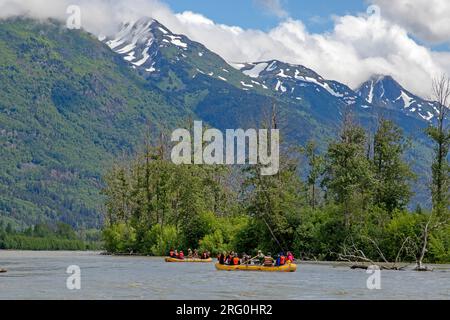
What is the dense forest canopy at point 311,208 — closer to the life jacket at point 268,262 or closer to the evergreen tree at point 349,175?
the evergreen tree at point 349,175

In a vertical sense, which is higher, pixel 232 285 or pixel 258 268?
pixel 232 285

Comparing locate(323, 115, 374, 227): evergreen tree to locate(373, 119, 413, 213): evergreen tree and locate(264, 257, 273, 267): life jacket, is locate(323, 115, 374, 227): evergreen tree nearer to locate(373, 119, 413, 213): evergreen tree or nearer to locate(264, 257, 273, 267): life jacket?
locate(373, 119, 413, 213): evergreen tree

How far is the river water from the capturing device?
50625mm

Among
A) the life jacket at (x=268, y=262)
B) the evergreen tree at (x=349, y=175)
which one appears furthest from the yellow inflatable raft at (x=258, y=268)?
the evergreen tree at (x=349, y=175)

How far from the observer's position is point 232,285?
5972 cm

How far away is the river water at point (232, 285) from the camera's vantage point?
166 feet

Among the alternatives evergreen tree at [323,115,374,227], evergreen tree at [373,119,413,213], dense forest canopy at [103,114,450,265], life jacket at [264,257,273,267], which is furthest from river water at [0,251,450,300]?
evergreen tree at [373,119,413,213]

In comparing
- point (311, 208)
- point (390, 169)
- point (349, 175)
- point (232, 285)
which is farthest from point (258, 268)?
point (390, 169)

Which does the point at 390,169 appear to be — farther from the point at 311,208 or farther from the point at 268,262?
the point at 268,262

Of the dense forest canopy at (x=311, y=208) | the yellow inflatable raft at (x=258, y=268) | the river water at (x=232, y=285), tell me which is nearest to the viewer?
the river water at (x=232, y=285)

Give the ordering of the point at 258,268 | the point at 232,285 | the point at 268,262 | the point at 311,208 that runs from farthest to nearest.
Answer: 1. the point at 311,208
2. the point at 258,268
3. the point at 268,262
4. the point at 232,285

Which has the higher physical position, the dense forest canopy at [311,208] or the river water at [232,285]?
the dense forest canopy at [311,208]

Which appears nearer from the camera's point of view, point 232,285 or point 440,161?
point 232,285
